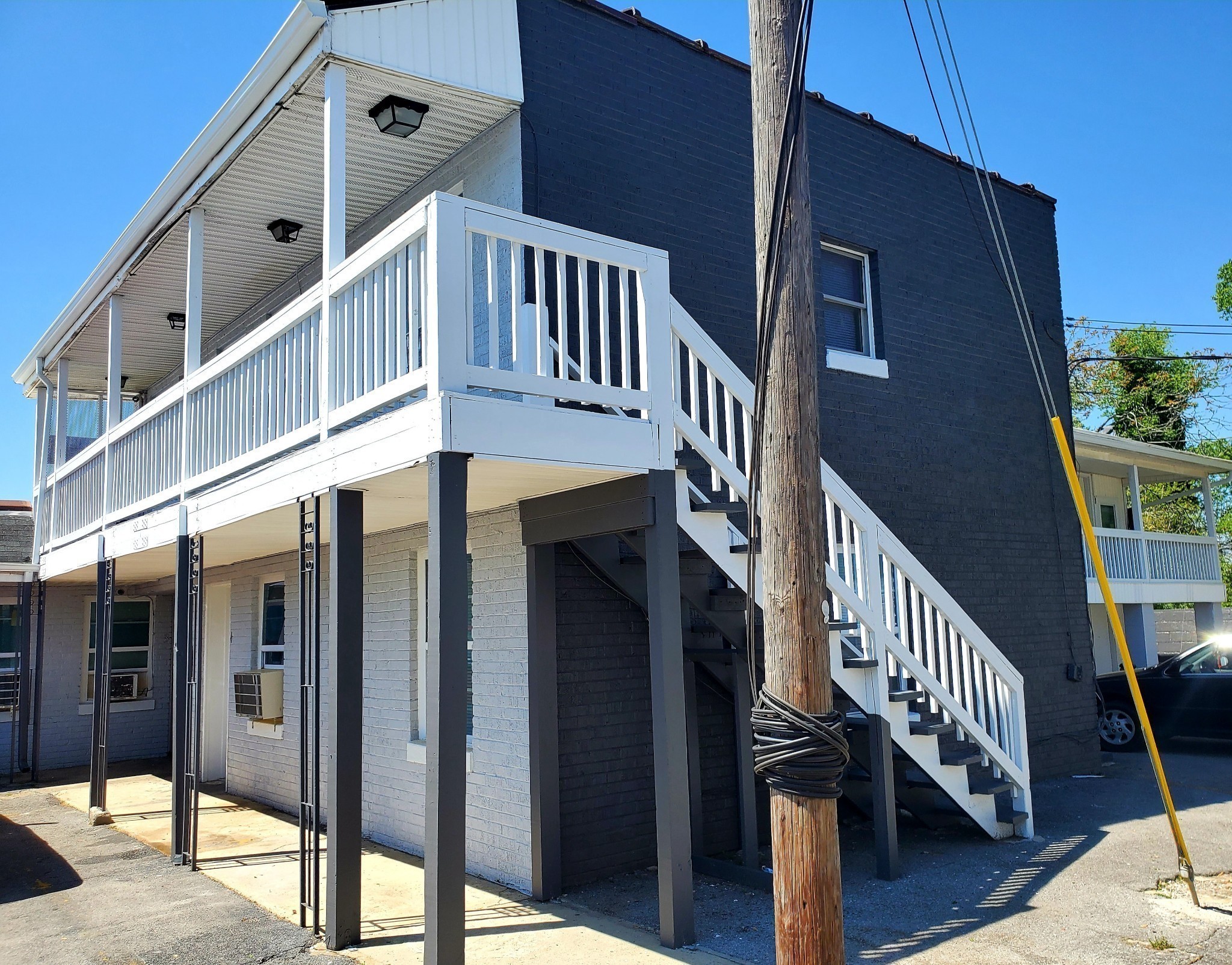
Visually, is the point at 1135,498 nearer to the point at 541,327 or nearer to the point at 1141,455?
the point at 1141,455

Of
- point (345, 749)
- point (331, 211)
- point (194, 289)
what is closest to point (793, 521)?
point (345, 749)

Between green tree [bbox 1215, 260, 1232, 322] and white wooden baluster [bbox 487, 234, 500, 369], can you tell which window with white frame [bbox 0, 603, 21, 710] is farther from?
green tree [bbox 1215, 260, 1232, 322]

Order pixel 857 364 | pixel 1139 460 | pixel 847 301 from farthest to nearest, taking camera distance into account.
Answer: pixel 1139 460 → pixel 847 301 → pixel 857 364

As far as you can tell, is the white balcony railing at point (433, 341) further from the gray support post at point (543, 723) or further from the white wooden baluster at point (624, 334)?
the gray support post at point (543, 723)

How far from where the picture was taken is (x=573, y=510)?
6.45 meters

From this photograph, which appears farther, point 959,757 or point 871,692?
point 959,757

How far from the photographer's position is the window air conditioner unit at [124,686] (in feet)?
50.7

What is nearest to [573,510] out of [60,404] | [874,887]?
[874,887]

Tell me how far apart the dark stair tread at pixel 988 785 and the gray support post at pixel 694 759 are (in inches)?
82.7

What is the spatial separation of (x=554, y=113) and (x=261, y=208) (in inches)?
120

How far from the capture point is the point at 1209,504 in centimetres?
1938

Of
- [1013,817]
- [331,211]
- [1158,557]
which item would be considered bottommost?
[1013,817]

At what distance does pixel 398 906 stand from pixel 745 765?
2588 mm

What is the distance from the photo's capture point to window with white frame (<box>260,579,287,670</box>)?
11.5 metres
